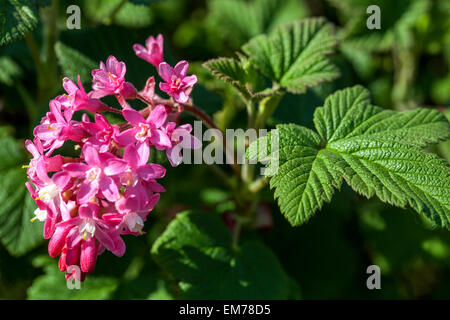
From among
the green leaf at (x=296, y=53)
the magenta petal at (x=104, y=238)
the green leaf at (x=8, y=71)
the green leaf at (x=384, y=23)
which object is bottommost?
the magenta petal at (x=104, y=238)

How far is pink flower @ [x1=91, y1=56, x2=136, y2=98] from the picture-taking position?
1551 mm

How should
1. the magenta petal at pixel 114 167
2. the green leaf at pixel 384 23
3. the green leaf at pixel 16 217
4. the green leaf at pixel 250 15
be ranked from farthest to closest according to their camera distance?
the green leaf at pixel 250 15 → the green leaf at pixel 384 23 → the green leaf at pixel 16 217 → the magenta petal at pixel 114 167

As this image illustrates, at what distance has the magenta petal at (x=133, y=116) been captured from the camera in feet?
4.78

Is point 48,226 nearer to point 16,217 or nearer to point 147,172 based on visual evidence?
point 147,172

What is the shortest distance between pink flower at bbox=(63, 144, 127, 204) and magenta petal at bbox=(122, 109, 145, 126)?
141mm

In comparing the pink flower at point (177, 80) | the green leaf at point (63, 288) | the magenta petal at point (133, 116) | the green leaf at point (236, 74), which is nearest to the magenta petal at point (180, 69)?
the pink flower at point (177, 80)

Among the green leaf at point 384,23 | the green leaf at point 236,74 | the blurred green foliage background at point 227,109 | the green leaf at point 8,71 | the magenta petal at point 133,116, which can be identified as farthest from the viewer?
the green leaf at point 384,23

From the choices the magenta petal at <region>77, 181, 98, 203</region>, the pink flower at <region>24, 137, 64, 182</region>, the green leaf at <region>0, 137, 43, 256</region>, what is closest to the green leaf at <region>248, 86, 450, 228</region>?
the magenta petal at <region>77, 181, 98, 203</region>

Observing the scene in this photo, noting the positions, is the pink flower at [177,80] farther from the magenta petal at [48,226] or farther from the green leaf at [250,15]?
the green leaf at [250,15]

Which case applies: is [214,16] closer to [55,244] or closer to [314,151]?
[314,151]

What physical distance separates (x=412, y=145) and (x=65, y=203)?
46.8 inches

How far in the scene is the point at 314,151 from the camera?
64.2 inches

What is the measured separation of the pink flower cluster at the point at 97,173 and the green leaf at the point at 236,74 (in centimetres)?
16

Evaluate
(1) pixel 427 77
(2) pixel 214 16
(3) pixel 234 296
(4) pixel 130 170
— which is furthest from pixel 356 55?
(4) pixel 130 170
